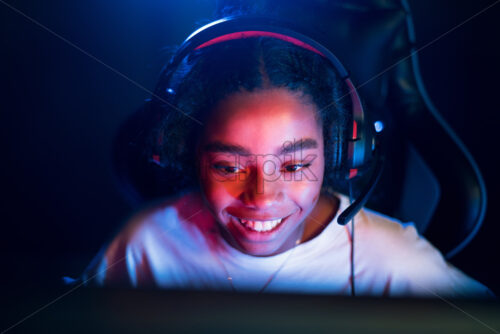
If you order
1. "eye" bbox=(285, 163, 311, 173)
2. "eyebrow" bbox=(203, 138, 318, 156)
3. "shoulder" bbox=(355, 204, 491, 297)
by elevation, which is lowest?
"shoulder" bbox=(355, 204, 491, 297)

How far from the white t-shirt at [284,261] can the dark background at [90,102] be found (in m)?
0.06

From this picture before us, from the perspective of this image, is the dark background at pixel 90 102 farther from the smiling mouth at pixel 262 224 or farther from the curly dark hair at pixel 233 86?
the smiling mouth at pixel 262 224

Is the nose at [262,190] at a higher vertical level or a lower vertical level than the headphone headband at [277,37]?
lower

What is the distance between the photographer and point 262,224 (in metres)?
0.57

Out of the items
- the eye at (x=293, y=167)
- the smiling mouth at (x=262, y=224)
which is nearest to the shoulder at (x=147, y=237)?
the smiling mouth at (x=262, y=224)

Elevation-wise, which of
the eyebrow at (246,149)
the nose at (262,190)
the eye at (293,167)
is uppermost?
the eyebrow at (246,149)

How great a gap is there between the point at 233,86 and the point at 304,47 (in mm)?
123

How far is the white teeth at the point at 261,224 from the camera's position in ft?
1.85

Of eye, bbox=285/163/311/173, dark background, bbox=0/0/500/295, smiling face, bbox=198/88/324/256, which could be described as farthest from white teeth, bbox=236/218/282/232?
dark background, bbox=0/0/500/295

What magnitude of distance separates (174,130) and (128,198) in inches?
7.9

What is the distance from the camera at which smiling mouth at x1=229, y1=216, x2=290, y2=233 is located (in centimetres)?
56

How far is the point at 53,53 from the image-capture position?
2.04 ft

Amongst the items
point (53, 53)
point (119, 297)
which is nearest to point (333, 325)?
point (119, 297)

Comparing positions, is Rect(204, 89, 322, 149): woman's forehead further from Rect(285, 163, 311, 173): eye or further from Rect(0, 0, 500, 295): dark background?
Rect(0, 0, 500, 295): dark background
